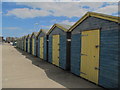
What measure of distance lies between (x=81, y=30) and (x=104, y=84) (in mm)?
2776

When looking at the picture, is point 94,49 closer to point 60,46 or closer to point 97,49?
point 97,49

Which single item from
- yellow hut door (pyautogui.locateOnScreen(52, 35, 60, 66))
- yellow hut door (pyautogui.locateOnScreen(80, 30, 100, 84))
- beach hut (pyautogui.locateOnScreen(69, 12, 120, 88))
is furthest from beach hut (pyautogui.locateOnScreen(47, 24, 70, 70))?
yellow hut door (pyautogui.locateOnScreen(80, 30, 100, 84))

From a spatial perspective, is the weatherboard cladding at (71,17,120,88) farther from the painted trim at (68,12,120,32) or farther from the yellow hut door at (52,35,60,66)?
the yellow hut door at (52,35,60,66)

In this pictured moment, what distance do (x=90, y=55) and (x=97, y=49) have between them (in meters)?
0.54

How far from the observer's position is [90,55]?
17.2ft

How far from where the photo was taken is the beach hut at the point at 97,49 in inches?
163

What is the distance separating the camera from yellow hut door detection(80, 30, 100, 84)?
4.88 metres

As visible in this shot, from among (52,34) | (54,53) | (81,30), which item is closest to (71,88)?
(81,30)

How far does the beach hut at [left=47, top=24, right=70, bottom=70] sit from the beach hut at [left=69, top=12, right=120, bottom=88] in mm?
891

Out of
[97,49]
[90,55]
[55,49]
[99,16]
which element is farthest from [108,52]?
[55,49]

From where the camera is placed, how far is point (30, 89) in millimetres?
4277

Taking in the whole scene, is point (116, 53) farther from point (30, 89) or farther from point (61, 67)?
point (61, 67)

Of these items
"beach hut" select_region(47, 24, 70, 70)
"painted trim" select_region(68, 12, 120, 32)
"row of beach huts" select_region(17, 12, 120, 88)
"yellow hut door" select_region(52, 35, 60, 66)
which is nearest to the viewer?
"painted trim" select_region(68, 12, 120, 32)

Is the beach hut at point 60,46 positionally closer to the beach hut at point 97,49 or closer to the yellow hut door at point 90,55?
the beach hut at point 97,49
